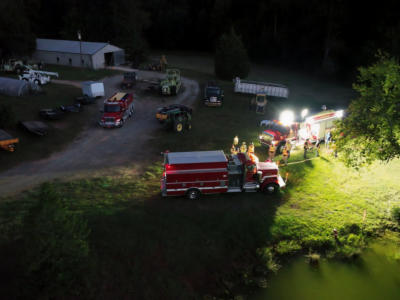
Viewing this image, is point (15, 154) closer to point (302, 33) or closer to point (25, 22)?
point (25, 22)

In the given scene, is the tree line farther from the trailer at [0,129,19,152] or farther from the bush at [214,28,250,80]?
the trailer at [0,129,19,152]

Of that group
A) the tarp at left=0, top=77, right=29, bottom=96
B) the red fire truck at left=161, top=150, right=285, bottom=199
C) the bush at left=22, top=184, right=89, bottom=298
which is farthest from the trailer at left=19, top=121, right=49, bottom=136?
the bush at left=22, top=184, right=89, bottom=298

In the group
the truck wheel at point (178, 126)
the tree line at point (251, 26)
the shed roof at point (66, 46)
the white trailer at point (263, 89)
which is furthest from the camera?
the shed roof at point (66, 46)

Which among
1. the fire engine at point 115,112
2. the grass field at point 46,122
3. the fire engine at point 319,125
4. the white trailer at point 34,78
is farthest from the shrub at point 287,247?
the white trailer at point 34,78

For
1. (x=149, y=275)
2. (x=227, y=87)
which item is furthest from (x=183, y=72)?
(x=149, y=275)

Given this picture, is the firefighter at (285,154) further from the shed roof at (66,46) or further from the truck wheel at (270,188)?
the shed roof at (66,46)

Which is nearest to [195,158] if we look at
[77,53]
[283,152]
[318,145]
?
[283,152]

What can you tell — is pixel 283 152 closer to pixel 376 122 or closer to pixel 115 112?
pixel 376 122
